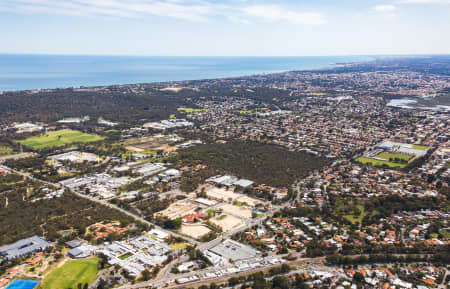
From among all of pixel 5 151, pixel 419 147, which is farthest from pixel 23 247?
pixel 419 147

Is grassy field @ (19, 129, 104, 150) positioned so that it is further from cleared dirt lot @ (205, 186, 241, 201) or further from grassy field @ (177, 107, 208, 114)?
cleared dirt lot @ (205, 186, 241, 201)

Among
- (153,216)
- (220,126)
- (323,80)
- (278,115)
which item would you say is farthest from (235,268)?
(323,80)

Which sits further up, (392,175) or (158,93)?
(158,93)

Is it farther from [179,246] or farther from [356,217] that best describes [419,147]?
[179,246]

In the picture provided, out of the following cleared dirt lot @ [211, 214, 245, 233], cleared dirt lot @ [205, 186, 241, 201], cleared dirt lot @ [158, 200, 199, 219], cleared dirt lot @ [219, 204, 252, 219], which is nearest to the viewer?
cleared dirt lot @ [211, 214, 245, 233]

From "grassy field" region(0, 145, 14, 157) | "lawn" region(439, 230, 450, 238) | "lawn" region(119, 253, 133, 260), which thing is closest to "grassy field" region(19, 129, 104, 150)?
"grassy field" region(0, 145, 14, 157)

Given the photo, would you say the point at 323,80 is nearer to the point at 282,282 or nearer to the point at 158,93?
the point at 158,93
